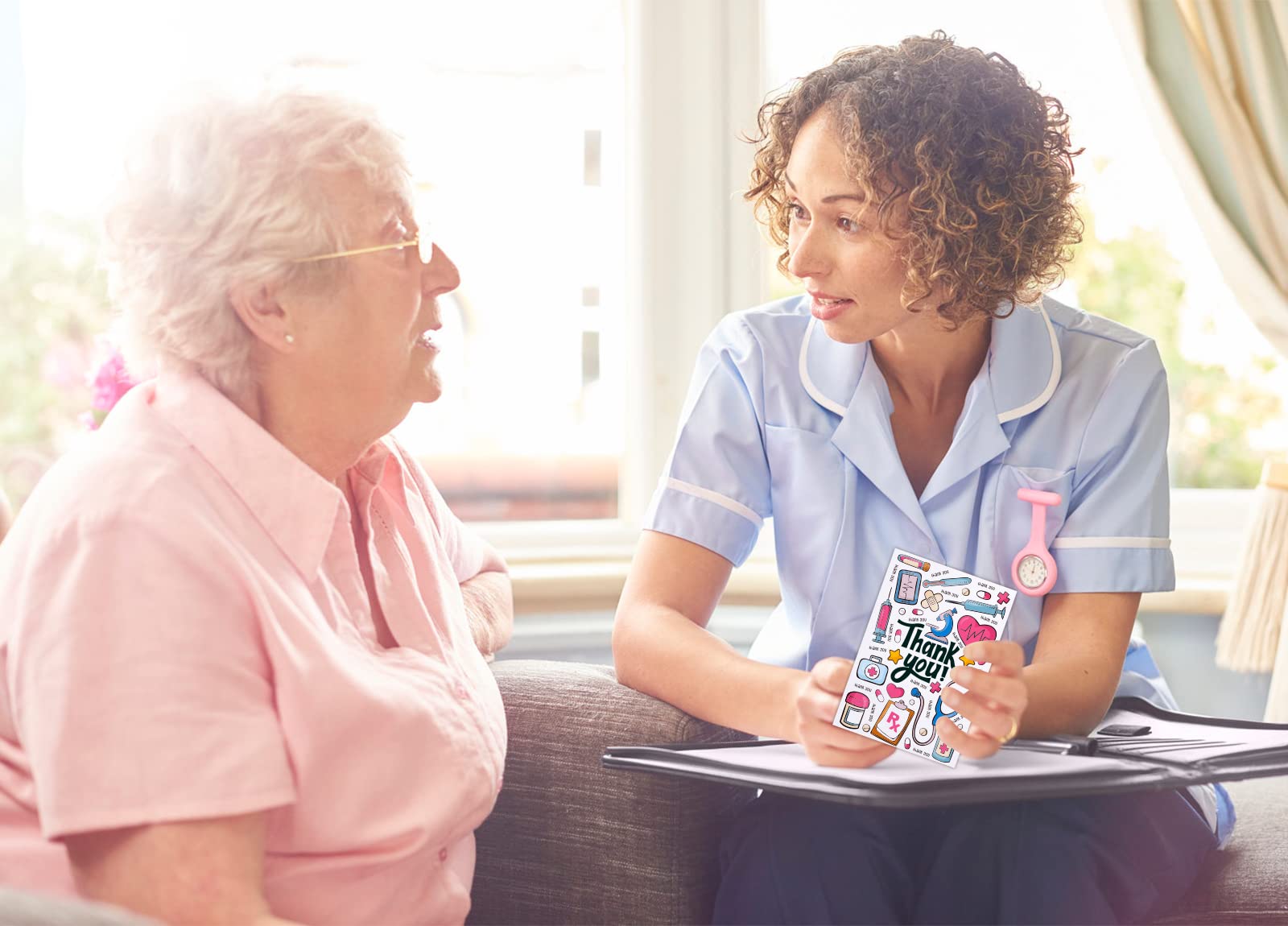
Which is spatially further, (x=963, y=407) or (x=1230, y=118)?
(x=1230, y=118)

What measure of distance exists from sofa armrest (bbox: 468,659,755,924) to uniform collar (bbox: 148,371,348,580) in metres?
0.48

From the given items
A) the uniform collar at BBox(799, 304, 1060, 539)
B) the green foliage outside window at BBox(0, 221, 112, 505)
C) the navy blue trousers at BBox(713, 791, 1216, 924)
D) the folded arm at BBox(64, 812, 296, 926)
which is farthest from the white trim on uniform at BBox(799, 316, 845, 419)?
the green foliage outside window at BBox(0, 221, 112, 505)

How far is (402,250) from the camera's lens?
48.3 inches

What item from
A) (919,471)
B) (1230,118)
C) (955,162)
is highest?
(1230,118)

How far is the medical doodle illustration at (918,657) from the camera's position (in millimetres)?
1258

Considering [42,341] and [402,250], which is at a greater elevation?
[402,250]

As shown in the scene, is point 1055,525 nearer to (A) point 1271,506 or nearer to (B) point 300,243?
(B) point 300,243

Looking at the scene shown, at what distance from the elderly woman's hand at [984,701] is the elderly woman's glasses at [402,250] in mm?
671

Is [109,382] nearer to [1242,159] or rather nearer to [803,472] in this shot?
[803,472]

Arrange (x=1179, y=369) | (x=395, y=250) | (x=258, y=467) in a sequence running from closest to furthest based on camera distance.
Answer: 1. (x=258, y=467)
2. (x=395, y=250)
3. (x=1179, y=369)

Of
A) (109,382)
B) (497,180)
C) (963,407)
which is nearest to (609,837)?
(963,407)

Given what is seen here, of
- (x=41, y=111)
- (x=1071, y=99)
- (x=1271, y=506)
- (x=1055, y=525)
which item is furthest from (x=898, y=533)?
(x=41, y=111)

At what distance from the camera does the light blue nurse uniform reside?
155 cm

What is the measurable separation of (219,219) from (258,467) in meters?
0.22
